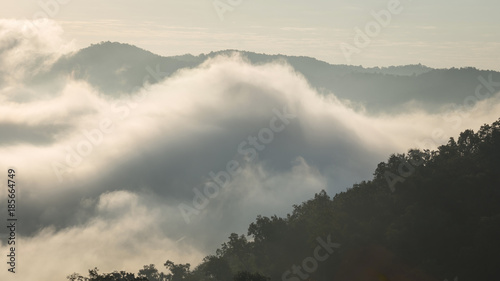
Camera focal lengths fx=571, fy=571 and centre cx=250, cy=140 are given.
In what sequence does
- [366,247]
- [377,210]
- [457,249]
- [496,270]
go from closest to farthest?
[496,270]
[457,249]
[366,247]
[377,210]

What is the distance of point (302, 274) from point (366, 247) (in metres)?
10.2

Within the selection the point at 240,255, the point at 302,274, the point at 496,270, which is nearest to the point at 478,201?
the point at 496,270

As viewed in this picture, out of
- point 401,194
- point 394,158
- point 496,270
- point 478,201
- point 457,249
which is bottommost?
point 496,270

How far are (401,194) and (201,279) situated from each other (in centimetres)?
3520

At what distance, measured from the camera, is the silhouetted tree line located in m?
71.3

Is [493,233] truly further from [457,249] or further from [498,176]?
[498,176]

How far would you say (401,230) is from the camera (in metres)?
77.8

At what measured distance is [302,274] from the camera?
8319 cm

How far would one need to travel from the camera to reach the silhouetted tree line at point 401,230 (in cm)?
7131

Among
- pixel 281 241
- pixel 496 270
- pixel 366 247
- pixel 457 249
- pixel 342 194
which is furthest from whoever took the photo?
pixel 342 194

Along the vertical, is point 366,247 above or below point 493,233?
above

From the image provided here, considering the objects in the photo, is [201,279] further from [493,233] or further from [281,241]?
[493,233]

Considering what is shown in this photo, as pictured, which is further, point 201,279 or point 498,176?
point 201,279

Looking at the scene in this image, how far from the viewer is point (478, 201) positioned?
77.0 metres
